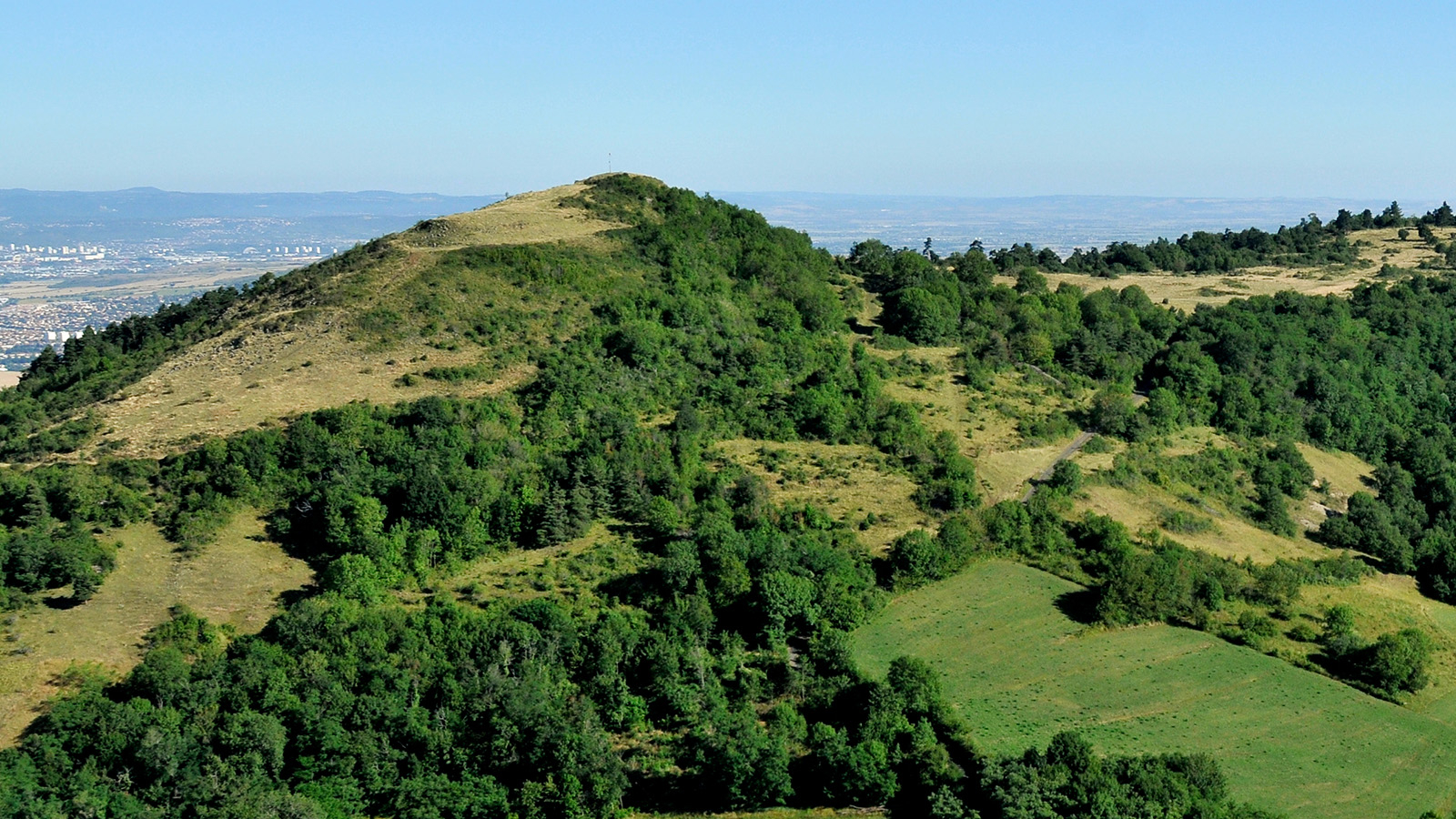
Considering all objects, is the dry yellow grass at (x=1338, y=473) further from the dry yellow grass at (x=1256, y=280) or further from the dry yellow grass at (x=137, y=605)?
the dry yellow grass at (x=137, y=605)

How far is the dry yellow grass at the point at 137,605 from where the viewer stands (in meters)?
40.3

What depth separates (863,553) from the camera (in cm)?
5369

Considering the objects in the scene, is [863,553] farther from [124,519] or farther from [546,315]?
[124,519]

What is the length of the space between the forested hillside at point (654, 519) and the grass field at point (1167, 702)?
1.79 metres

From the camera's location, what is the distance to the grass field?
1563 inches

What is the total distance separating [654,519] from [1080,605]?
20.8 meters

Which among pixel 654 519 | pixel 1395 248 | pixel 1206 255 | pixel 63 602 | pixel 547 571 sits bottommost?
pixel 547 571

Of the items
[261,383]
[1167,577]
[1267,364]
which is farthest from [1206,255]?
[261,383]

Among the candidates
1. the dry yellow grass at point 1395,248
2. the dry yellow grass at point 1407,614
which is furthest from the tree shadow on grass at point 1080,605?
the dry yellow grass at point 1395,248

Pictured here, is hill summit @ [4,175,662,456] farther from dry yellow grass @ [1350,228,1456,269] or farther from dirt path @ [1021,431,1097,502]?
dry yellow grass @ [1350,228,1456,269]

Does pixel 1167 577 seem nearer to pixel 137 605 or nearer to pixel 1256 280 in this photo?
pixel 137 605

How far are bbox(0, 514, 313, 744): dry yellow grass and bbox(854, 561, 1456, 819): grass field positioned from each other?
26.3m

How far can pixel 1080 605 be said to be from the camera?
5166 centimetres

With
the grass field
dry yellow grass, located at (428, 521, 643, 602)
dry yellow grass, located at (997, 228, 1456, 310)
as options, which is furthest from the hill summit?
dry yellow grass, located at (997, 228, 1456, 310)
